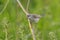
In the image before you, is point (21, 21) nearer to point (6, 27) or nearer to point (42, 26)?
point (42, 26)

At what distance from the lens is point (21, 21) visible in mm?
5652

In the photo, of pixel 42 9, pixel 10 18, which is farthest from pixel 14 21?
pixel 42 9

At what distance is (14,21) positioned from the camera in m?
5.32

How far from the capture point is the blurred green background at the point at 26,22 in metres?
4.66

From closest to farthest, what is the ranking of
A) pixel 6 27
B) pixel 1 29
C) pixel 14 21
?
1. pixel 6 27
2. pixel 1 29
3. pixel 14 21

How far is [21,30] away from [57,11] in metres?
1.95

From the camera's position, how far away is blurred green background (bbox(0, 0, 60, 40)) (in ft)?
15.3

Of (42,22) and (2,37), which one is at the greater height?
(2,37)

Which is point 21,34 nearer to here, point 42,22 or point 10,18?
point 10,18

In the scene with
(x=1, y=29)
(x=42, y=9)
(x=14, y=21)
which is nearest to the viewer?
(x=1, y=29)

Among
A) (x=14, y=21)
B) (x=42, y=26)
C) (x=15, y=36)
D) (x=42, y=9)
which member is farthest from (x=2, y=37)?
(x=42, y=9)

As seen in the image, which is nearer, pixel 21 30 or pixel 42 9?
pixel 21 30

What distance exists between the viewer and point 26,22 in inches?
202

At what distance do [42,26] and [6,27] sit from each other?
55.7 inches
